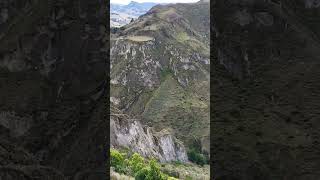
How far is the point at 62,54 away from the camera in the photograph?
2.16 metres

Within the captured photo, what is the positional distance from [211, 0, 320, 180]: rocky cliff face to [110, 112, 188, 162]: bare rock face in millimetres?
52462

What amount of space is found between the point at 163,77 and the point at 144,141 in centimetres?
3753

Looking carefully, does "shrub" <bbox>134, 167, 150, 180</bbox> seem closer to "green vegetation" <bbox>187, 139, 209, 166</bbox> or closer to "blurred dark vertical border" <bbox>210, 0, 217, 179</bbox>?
"blurred dark vertical border" <bbox>210, 0, 217, 179</bbox>

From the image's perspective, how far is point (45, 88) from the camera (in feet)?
7.06

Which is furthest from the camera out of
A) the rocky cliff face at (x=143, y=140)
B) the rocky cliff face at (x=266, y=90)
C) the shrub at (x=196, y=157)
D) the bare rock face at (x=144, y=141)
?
the shrub at (x=196, y=157)

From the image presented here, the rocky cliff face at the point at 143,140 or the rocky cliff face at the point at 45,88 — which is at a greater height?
the rocky cliff face at the point at 45,88

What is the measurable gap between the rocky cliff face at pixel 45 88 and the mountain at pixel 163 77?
8151cm

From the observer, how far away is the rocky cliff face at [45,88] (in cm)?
214

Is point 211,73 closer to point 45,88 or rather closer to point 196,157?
point 45,88

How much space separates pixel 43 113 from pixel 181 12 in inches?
6039

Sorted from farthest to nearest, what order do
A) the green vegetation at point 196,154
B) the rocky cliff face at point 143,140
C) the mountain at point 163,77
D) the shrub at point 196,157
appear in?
the mountain at point 163,77 → the green vegetation at point 196,154 → the shrub at point 196,157 → the rocky cliff face at point 143,140

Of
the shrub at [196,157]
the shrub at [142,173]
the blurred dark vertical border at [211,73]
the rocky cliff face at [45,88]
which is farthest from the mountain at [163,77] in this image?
the blurred dark vertical border at [211,73]

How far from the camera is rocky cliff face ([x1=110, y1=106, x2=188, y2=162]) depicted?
2340 inches

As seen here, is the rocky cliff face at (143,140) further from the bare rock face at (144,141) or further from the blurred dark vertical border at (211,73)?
the blurred dark vertical border at (211,73)
